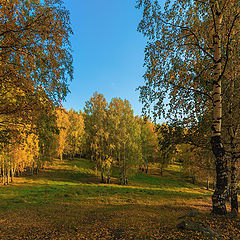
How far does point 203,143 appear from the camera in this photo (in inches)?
338

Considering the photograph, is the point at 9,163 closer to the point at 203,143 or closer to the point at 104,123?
the point at 104,123

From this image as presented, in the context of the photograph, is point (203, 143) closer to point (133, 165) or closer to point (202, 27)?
point (202, 27)

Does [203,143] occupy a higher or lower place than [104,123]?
lower

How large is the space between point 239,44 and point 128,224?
11.9 metres

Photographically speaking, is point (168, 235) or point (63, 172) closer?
point (168, 235)

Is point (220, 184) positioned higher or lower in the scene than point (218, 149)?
lower

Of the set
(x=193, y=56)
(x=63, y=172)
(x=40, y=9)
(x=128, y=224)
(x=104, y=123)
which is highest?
(x=40, y=9)

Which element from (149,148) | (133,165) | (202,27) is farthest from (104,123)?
(202,27)

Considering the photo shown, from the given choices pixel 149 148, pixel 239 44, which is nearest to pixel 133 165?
pixel 149 148

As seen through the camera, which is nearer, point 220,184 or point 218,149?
point 220,184

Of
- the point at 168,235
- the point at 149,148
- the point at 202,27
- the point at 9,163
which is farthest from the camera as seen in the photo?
the point at 149,148

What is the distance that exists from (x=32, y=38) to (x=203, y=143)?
9885mm

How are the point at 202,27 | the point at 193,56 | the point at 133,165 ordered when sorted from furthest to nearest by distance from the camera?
the point at 133,165, the point at 193,56, the point at 202,27

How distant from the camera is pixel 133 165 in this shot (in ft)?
92.8
